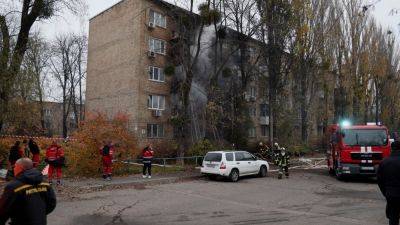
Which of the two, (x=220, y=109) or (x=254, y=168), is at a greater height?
(x=220, y=109)

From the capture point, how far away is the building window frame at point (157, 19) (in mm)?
36531

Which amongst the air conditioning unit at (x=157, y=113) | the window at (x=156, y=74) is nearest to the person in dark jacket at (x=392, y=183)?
the air conditioning unit at (x=157, y=113)

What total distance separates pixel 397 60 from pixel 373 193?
115 feet

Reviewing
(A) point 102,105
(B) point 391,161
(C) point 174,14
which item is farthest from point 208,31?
(B) point 391,161

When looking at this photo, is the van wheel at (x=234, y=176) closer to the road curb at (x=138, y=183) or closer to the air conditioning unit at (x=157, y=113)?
the road curb at (x=138, y=183)

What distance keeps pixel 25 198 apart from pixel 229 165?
15309 millimetres

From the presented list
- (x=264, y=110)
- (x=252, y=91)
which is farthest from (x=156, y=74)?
(x=264, y=110)

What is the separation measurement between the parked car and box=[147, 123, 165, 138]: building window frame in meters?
15.4

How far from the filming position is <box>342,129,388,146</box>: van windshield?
1995cm

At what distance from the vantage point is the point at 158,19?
3728 centimetres

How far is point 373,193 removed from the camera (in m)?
16.1

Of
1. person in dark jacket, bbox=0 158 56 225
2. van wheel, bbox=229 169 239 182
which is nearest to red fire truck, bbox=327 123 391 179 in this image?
van wheel, bbox=229 169 239 182

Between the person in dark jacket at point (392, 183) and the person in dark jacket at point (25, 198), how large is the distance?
5559 millimetres

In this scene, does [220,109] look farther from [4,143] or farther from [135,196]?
[135,196]
